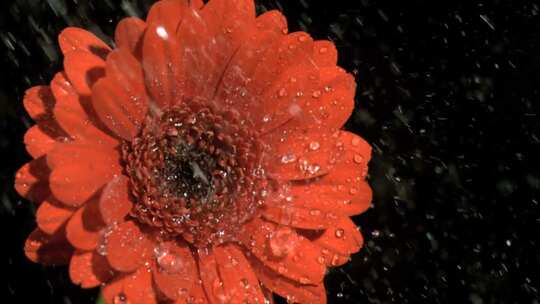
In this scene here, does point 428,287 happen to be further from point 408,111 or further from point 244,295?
point 244,295

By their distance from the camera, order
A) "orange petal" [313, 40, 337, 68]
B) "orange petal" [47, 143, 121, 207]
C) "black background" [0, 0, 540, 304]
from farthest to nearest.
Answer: "black background" [0, 0, 540, 304] → "orange petal" [313, 40, 337, 68] → "orange petal" [47, 143, 121, 207]

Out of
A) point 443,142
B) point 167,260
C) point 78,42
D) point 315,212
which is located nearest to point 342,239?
point 315,212

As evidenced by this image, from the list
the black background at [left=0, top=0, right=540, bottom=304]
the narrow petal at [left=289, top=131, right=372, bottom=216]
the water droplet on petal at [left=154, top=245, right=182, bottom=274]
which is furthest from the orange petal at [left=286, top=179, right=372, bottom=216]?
the black background at [left=0, top=0, right=540, bottom=304]

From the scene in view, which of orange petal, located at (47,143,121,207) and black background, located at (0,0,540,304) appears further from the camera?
black background, located at (0,0,540,304)

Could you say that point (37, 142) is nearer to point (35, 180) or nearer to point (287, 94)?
point (35, 180)

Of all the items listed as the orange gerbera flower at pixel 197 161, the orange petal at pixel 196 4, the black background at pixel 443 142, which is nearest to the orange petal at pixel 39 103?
the orange gerbera flower at pixel 197 161

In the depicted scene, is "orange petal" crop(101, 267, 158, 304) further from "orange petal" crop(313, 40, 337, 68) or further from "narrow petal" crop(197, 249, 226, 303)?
"orange petal" crop(313, 40, 337, 68)

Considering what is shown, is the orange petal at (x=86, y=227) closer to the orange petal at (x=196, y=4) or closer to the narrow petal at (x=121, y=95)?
the narrow petal at (x=121, y=95)
